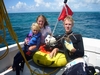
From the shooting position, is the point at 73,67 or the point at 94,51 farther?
the point at 94,51

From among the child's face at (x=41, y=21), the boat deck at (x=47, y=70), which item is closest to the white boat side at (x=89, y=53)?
the child's face at (x=41, y=21)

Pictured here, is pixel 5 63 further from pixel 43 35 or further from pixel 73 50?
pixel 73 50

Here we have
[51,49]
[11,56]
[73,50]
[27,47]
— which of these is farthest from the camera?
[11,56]

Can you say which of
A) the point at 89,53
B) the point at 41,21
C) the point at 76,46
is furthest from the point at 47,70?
the point at 89,53

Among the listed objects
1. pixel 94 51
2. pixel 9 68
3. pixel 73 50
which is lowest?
pixel 9 68

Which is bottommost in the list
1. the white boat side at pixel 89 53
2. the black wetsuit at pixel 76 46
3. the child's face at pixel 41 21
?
the white boat side at pixel 89 53

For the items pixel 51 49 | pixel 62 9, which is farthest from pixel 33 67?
pixel 62 9

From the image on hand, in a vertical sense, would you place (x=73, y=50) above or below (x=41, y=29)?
below

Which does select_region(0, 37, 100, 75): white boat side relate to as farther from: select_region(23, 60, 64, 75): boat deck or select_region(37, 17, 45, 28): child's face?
select_region(23, 60, 64, 75): boat deck

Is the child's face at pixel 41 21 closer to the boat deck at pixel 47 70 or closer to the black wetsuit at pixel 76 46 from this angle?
the black wetsuit at pixel 76 46

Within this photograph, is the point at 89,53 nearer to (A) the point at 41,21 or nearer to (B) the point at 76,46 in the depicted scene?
(B) the point at 76,46

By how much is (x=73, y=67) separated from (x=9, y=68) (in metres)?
1.38

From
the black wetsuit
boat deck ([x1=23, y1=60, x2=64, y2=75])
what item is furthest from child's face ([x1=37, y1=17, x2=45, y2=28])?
boat deck ([x1=23, y1=60, x2=64, y2=75])

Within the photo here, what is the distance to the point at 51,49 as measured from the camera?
213 centimetres
